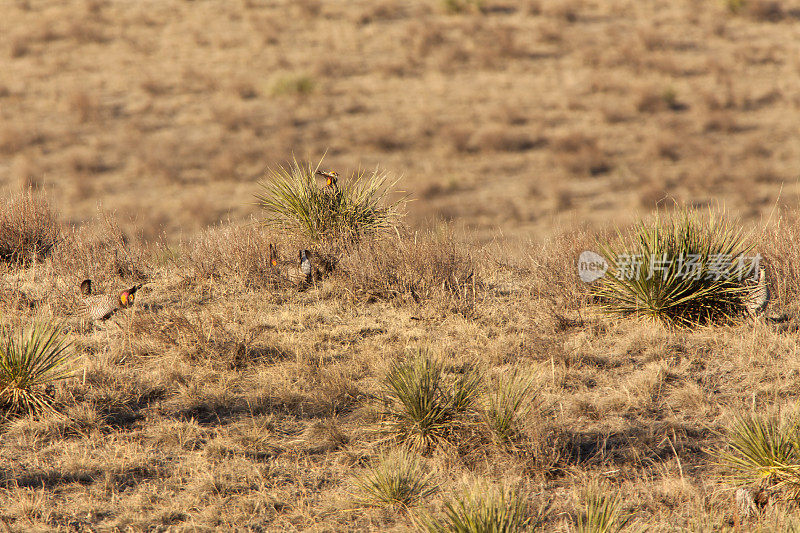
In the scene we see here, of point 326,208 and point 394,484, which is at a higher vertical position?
point 326,208

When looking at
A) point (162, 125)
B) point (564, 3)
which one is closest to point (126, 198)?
point (162, 125)

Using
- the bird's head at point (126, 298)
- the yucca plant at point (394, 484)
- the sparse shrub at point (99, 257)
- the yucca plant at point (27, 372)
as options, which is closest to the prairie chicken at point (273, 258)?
the sparse shrub at point (99, 257)

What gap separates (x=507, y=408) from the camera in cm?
481

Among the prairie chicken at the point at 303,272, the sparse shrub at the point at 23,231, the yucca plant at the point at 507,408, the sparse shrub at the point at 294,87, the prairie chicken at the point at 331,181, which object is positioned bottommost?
the yucca plant at the point at 507,408

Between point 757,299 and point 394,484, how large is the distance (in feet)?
12.5

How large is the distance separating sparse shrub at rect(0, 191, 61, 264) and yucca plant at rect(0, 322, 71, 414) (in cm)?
322

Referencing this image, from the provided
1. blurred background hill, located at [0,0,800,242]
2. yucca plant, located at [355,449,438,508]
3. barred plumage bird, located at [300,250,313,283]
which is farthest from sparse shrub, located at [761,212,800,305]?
blurred background hill, located at [0,0,800,242]

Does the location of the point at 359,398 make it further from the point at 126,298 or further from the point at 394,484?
the point at 126,298

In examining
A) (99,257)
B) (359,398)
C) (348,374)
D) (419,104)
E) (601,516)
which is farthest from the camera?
(419,104)

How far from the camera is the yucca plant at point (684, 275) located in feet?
20.9

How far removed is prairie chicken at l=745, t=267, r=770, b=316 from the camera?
638cm

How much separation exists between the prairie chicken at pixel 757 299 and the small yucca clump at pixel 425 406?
284 centimetres

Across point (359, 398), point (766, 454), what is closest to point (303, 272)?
point (359, 398)

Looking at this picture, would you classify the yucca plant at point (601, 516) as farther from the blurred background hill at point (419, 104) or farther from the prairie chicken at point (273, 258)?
the blurred background hill at point (419, 104)
